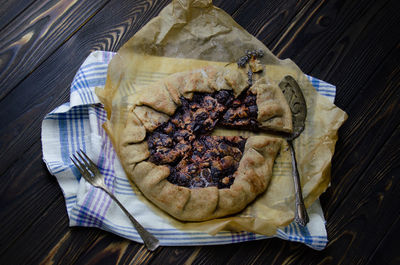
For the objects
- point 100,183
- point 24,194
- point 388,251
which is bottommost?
point 24,194

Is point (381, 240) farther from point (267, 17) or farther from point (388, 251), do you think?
point (267, 17)

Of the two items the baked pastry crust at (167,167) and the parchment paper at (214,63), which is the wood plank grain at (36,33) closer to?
the parchment paper at (214,63)

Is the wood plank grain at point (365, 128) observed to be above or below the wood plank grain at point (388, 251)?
above

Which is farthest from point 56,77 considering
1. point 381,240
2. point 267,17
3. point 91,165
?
point 381,240

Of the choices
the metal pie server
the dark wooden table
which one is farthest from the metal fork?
the metal pie server

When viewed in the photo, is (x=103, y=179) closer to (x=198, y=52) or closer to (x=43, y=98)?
(x=43, y=98)

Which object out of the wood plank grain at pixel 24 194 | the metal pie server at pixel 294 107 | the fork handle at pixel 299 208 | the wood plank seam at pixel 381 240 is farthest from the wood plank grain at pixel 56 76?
the wood plank seam at pixel 381 240
